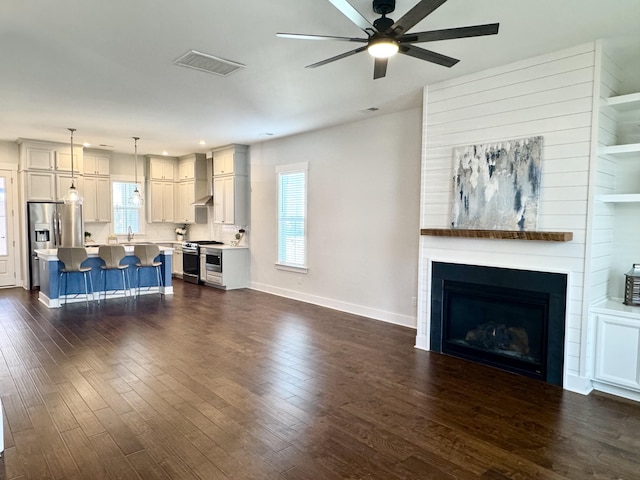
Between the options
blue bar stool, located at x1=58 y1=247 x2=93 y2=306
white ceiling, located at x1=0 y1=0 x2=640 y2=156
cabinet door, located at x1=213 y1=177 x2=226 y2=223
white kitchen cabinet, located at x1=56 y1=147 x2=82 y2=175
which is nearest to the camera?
white ceiling, located at x1=0 y1=0 x2=640 y2=156

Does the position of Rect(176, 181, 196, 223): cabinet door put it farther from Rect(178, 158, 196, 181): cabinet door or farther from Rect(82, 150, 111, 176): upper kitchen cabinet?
Rect(82, 150, 111, 176): upper kitchen cabinet

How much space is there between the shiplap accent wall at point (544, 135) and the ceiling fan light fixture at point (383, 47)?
1.85 m

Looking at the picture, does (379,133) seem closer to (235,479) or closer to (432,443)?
(432,443)

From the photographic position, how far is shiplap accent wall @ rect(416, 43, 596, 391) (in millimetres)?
3490

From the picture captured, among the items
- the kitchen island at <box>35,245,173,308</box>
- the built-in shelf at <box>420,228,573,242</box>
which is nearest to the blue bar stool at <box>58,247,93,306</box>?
the kitchen island at <box>35,245,173,308</box>

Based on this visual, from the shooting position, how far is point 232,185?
8352 millimetres

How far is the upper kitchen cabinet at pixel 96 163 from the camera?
348 inches

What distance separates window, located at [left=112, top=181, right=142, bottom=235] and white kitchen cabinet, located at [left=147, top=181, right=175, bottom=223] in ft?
1.21

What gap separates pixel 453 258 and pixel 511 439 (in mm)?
2035

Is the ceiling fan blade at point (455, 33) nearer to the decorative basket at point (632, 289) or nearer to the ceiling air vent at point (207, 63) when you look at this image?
the ceiling air vent at point (207, 63)

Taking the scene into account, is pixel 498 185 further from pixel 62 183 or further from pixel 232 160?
pixel 62 183

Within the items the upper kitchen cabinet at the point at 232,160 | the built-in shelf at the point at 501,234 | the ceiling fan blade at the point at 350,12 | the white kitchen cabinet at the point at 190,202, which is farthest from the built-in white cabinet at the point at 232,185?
the ceiling fan blade at the point at 350,12

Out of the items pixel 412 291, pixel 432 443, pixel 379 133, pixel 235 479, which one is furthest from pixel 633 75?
pixel 235 479

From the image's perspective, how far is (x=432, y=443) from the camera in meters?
2.66
